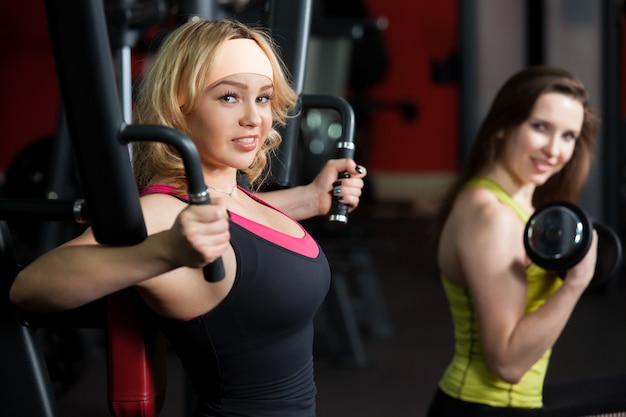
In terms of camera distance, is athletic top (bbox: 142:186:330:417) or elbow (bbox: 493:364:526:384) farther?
elbow (bbox: 493:364:526:384)

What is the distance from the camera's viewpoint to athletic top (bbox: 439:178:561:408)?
5.19 feet

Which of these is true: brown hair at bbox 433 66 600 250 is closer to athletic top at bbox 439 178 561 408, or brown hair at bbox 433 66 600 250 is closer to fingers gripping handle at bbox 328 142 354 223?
athletic top at bbox 439 178 561 408

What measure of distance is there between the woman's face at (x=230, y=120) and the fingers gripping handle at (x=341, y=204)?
19cm

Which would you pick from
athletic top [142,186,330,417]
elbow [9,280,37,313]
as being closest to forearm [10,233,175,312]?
elbow [9,280,37,313]

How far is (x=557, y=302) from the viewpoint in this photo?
150 cm

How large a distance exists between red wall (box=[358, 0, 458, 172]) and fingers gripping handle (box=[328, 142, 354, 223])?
623 centimetres

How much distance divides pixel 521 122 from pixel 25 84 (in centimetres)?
615

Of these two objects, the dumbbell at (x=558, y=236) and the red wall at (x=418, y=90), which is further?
the red wall at (x=418, y=90)

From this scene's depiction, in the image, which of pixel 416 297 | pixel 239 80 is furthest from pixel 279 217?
pixel 416 297

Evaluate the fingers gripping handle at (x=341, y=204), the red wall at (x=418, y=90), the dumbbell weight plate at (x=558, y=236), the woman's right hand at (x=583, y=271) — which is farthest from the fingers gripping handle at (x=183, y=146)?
the red wall at (x=418, y=90)

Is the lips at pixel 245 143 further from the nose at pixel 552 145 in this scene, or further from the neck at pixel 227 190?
the nose at pixel 552 145

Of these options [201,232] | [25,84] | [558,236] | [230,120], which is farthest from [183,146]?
[25,84]

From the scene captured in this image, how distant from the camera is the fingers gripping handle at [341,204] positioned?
47.7 inches

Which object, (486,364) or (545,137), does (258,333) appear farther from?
(545,137)
